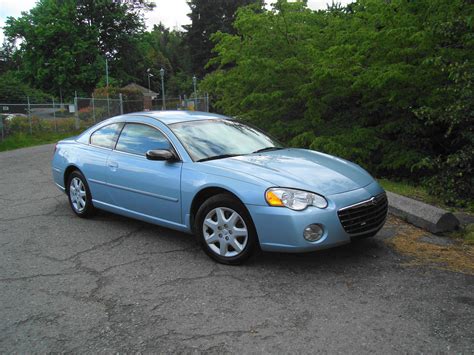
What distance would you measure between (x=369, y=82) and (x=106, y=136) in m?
4.57

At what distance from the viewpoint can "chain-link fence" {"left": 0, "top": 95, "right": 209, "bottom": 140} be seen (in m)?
19.7

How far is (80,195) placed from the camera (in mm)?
6164

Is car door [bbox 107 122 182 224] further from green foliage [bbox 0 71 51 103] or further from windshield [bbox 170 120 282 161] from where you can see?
green foliage [bbox 0 71 51 103]

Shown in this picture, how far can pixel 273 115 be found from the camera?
10.1 metres

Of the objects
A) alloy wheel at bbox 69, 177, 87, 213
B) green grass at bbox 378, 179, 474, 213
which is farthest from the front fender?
green grass at bbox 378, 179, 474, 213

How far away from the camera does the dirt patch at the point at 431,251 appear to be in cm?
430

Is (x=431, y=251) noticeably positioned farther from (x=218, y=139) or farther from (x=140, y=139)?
(x=140, y=139)

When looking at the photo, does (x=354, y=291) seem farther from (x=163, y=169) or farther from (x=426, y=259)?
(x=163, y=169)

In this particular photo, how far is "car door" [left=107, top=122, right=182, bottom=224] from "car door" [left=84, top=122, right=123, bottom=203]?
0.12m

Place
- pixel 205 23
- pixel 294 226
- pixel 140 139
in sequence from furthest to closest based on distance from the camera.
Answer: pixel 205 23, pixel 140 139, pixel 294 226

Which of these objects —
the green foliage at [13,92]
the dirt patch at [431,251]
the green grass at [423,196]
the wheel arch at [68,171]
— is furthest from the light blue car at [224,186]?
the green foliage at [13,92]

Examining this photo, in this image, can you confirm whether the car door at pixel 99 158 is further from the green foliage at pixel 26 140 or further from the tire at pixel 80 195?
the green foliage at pixel 26 140

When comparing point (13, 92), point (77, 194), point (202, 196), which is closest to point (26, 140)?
point (77, 194)

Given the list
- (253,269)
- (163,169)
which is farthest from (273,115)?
(253,269)
